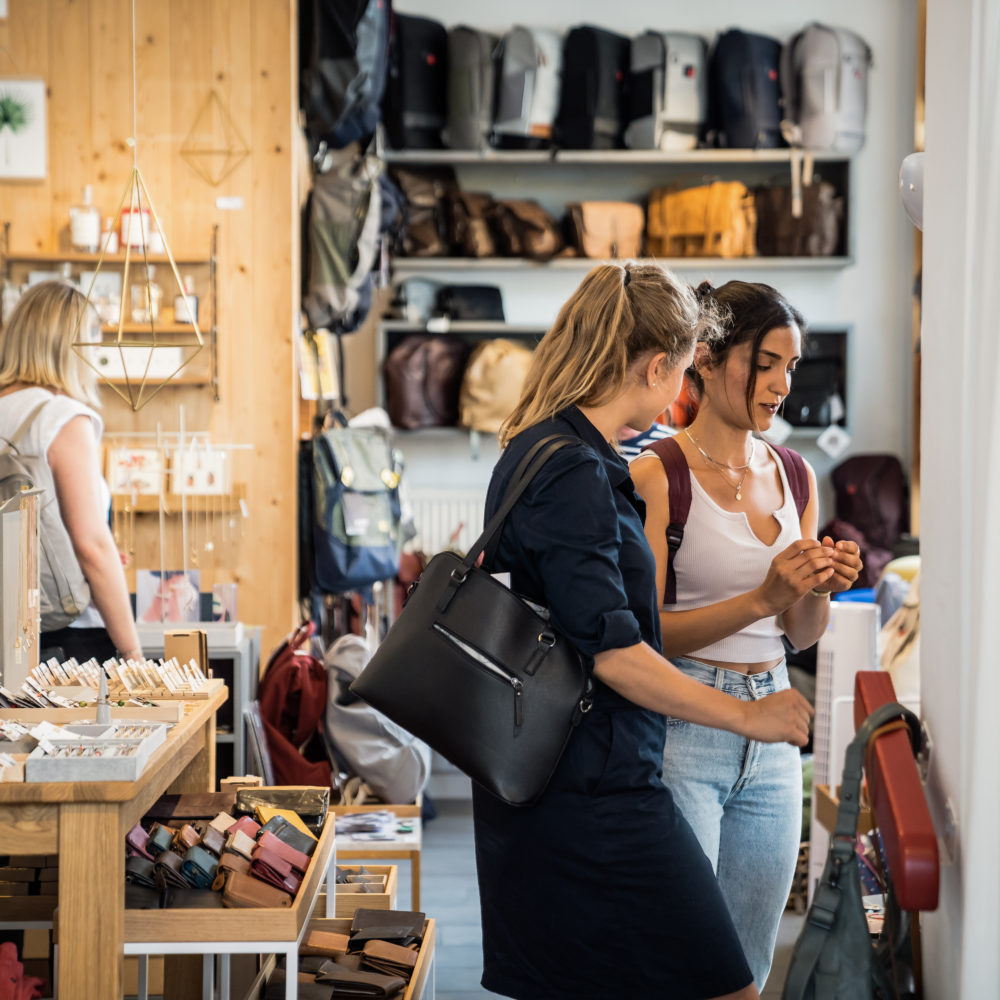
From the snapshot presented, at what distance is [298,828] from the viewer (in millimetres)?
2158

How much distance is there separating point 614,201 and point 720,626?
447 cm

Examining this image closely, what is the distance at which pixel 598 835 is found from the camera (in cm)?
150

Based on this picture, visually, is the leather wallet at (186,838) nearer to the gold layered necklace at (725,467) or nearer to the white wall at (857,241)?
the gold layered necklace at (725,467)

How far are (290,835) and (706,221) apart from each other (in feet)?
13.7

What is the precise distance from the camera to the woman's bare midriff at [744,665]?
1.88 m

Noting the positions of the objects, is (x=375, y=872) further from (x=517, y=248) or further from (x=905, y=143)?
(x=905, y=143)

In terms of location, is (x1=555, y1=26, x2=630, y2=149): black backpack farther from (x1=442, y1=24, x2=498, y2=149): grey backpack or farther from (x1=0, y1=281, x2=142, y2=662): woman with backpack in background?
(x1=0, y1=281, x2=142, y2=662): woman with backpack in background

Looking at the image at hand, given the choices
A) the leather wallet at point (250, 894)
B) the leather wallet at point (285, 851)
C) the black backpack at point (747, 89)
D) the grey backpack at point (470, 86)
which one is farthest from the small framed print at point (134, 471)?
the black backpack at point (747, 89)

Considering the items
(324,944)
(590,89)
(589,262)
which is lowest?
(324,944)

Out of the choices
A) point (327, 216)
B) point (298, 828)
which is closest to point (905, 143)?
point (327, 216)

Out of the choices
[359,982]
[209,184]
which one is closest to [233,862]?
[359,982]

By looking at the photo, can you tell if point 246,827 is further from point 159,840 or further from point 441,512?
point 441,512

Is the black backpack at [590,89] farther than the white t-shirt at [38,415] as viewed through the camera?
Yes

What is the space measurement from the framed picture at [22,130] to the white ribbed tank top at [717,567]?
333 cm
